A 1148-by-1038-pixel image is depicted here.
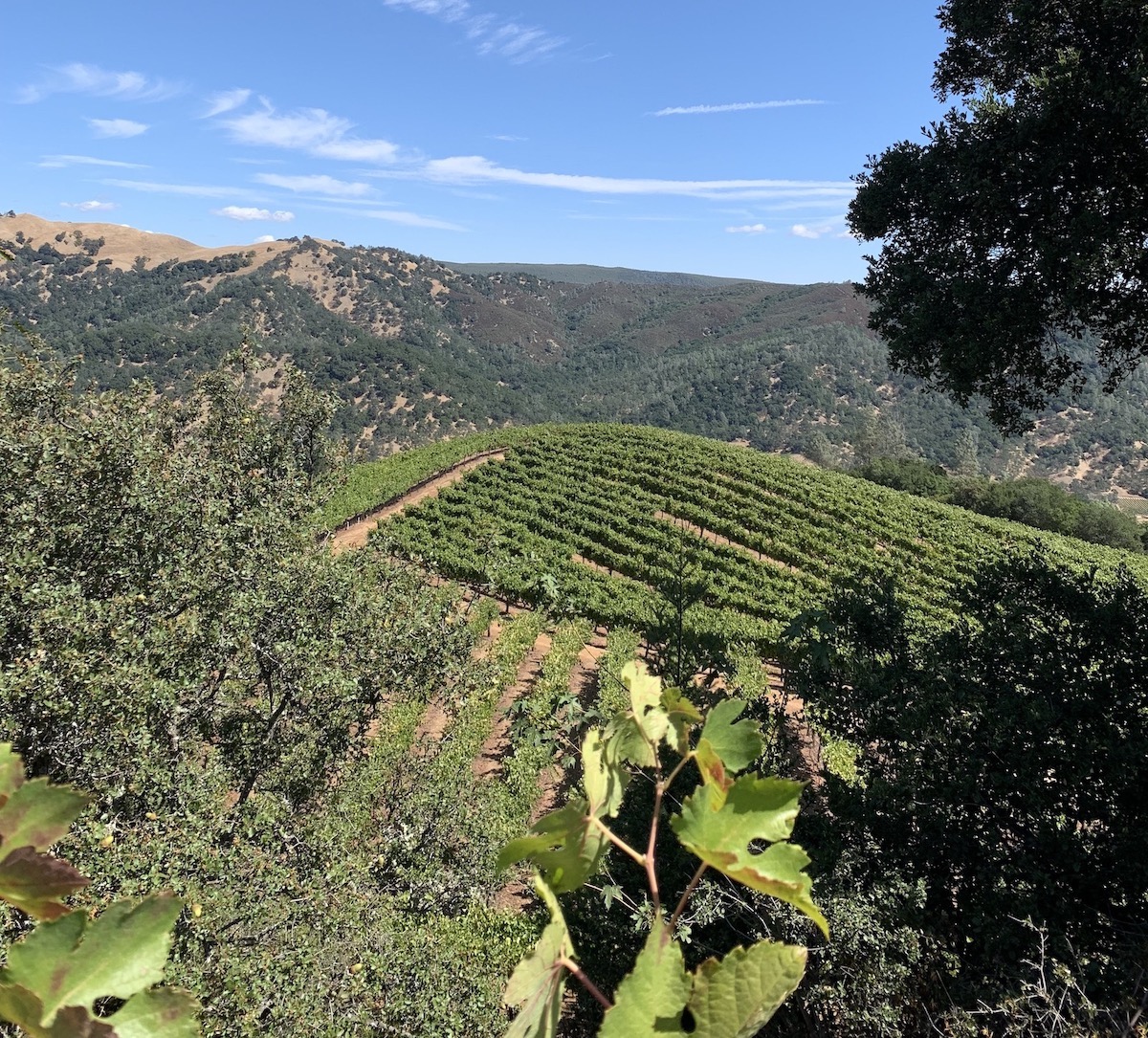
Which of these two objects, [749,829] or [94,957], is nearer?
[94,957]

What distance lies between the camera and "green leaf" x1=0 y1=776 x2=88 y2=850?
95 centimetres

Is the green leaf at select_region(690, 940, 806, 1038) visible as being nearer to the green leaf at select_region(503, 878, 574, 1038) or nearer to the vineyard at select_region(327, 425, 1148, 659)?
the green leaf at select_region(503, 878, 574, 1038)

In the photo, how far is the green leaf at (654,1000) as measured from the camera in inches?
34.0

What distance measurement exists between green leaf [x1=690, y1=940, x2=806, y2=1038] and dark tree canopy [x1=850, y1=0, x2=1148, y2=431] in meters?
8.28

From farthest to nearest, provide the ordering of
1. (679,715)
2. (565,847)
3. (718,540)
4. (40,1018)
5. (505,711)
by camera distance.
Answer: (718,540)
(505,711)
(679,715)
(565,847)
(40,1018)

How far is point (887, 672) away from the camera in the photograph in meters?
7.78

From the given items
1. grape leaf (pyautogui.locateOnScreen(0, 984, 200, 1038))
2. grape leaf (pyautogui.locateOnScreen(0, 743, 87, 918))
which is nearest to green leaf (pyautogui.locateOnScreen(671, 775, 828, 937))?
grape leaf (pyautogui.locateOnScreen(0, 984, 200, 1038))

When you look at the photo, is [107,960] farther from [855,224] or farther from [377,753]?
[377,753]

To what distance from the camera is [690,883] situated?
105cm

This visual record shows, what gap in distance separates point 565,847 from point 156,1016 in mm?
608

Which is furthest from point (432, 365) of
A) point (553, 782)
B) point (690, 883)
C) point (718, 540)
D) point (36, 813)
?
point (690, 883)

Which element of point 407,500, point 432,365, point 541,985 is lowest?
point 407,500

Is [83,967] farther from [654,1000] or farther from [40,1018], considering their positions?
[654,1000]

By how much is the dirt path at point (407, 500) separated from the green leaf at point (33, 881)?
2911 centimetres
